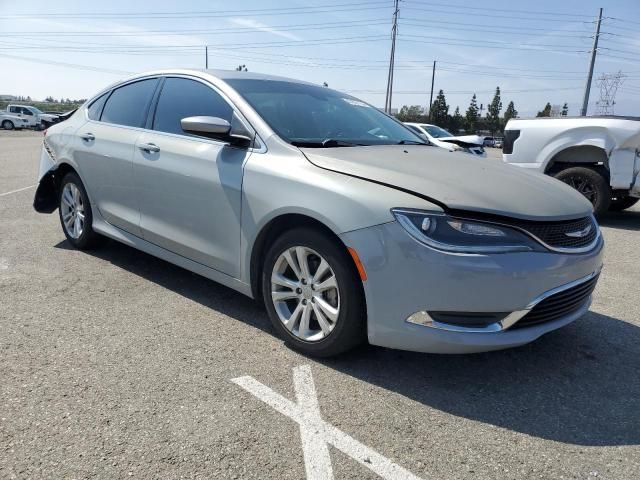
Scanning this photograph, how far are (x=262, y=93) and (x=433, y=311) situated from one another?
200 centimetres

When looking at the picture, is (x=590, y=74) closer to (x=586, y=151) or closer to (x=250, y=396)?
(x=586, y=151)

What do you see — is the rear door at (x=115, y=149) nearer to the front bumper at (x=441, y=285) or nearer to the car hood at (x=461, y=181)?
the car hood at (x=461, y=181)

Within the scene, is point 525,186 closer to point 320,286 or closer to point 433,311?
point 433,311

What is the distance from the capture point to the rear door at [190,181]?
3307mm

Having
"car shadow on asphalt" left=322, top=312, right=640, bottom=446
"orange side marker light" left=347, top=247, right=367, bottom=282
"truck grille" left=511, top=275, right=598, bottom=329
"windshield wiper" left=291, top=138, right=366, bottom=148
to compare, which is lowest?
"car shadow on asphalt" left=322, top=312, right=640, bottom=446

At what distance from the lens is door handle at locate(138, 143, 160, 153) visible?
3.82 m

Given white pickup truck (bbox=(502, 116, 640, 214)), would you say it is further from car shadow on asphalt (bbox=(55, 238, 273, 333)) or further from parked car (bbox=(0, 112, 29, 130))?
parked car (bbox=(0, 112, 29, 130))

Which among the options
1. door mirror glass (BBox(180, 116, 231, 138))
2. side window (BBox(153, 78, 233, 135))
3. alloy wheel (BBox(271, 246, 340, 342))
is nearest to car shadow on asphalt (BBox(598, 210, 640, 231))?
alloy wheel (BBox(271, 246, 340, 342))

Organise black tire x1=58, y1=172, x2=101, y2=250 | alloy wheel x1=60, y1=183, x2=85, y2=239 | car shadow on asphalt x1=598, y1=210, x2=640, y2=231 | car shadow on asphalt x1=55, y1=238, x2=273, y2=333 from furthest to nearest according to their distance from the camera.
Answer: car shadow on asphalt x1=598, y1=210, x2=640, y2=231, alloy wheel x1=60, y1=183, x2=85, y2=239, black tire x1=58, y1=172, x2=101, y2=250, car shadow on asphalt x1=55, y1=238, x2=273, y2=333

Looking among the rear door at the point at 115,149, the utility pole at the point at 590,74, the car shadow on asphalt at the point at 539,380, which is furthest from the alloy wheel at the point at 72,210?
the utility pole at the point at 590,74

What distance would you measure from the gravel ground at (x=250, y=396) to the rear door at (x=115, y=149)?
695 mm

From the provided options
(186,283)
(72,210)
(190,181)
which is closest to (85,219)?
(72,210)

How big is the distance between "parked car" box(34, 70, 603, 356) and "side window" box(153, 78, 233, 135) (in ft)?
0.04

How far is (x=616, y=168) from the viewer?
729 cm
